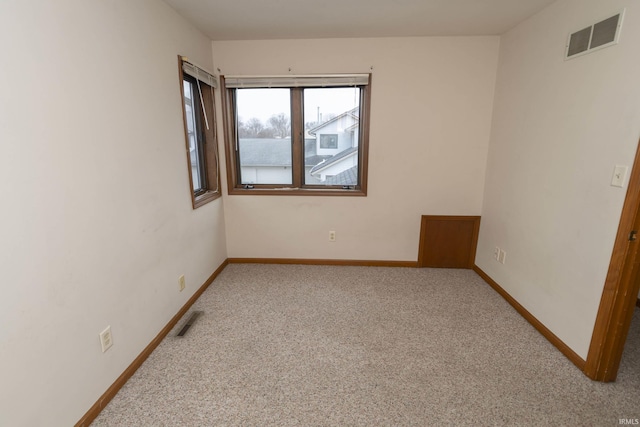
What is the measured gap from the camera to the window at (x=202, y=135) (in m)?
2.68

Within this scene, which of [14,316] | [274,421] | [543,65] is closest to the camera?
[14,316]

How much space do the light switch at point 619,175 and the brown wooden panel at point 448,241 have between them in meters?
1.53

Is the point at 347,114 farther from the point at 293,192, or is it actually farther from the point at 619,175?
the point at 619,175

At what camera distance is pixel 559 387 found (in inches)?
66.7

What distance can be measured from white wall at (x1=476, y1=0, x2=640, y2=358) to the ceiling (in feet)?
1.13

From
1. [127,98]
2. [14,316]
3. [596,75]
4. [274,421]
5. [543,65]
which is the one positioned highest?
[543,65]

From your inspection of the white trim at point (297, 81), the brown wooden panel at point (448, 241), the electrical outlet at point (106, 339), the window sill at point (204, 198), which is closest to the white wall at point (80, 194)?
the electrical outlet at point (106, 339)

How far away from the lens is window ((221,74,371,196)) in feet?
9.87

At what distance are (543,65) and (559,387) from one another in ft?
7.14

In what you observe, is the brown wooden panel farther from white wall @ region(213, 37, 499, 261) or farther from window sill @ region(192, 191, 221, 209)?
window sill @ region(192, 191, 221, 209)

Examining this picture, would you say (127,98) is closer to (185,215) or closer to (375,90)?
(185,215)

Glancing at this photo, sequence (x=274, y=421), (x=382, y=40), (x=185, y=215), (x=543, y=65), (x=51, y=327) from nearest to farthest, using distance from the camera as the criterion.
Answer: (x=51, y=327), (x=274, y=421), (x=543, y=65), (x=185, y=215), (x=382, y=40)

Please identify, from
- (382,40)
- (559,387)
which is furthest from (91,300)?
(382,40)

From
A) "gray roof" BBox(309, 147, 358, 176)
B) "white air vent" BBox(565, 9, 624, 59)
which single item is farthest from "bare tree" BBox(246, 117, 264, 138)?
"white air vent" BBox(565, 9, 624, 59)
